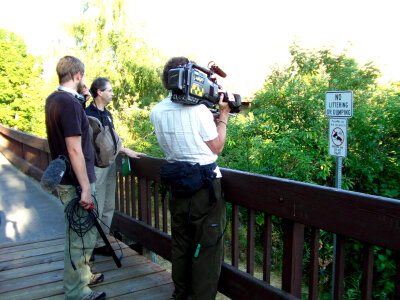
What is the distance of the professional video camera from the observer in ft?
7.18

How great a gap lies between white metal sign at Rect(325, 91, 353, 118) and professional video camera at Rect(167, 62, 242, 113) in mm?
3172

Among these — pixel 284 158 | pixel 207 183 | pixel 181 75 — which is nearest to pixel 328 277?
pixel 284 158

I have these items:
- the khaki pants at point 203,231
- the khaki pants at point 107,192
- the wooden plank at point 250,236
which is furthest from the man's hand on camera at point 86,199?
the wooden plank at point 250,236

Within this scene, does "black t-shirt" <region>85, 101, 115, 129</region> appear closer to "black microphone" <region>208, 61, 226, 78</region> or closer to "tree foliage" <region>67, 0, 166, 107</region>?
"black microphone" <region>208, 61, 226, 78</region>

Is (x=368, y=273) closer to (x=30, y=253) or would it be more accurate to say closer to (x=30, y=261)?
(x=30, y=261)

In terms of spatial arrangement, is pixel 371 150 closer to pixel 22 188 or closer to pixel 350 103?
pixel 350 103

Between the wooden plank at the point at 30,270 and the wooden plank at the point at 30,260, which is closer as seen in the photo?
the wooden plank at the point at 30,270

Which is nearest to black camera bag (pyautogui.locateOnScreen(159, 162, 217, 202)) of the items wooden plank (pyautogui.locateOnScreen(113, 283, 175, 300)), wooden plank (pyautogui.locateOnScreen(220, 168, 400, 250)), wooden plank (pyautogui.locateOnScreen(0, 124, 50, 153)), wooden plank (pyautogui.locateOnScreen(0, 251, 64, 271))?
wooden plank (pyautogui.locateOnScreen(220, 168, 400, 250))

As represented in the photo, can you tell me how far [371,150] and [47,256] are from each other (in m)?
5.65

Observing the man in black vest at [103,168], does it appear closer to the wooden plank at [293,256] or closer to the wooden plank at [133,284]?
the wooden plank at [133,284]

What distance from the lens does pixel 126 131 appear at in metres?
11.0

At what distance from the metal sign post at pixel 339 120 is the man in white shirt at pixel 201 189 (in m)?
3.09

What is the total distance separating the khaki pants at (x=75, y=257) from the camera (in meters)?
2.68

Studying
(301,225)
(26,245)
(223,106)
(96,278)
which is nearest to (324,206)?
(301,225)
